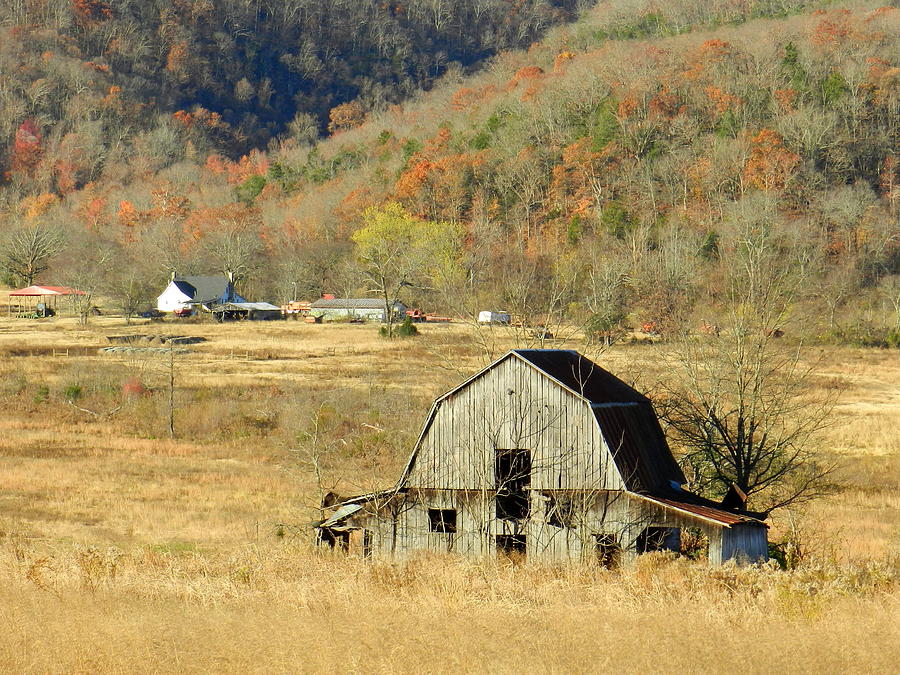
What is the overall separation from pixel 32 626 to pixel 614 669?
6.12 meters

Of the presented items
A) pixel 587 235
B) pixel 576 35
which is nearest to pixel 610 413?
pixel 587 235

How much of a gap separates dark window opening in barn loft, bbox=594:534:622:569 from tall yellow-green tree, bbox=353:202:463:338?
57.4 metres

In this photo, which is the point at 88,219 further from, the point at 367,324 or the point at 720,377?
the point at 720,377

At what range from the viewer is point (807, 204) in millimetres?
98688

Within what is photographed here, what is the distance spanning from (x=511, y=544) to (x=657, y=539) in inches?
132

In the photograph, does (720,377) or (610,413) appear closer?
(610,413)

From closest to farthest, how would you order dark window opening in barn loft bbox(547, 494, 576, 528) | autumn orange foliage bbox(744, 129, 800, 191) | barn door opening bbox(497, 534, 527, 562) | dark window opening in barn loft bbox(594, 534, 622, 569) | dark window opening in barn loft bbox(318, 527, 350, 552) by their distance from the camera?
dark window opening in barn loft bbox(594, 534, 622, 569)
dark window opening in barn loft bbox(547, 494, 576, 528)
barn door opening bbox(497, 534, 527, 562)
dark window opening in barn loft bbox(318, 527, 350, 552)
autumn orange foliage bbox(744, 129, 800, 191)

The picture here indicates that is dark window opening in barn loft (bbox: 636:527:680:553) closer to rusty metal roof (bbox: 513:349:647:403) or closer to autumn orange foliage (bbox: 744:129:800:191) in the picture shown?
rusty metal roof (bbox: 513:349:647:403)

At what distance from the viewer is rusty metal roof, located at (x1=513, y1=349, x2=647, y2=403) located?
24672mm

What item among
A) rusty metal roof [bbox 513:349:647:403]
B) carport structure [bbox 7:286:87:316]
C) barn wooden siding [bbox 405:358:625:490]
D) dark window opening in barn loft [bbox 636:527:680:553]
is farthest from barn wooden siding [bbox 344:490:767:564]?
carport structure [bbox 7:286:87:316]

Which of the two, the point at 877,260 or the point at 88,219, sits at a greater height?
the point at 88,219

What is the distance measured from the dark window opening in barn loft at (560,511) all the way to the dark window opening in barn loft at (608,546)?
0.67 metres

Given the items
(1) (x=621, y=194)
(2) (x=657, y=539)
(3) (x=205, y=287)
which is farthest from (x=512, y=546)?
(1) (x=621, y=194)

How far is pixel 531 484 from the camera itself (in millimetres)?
24234
